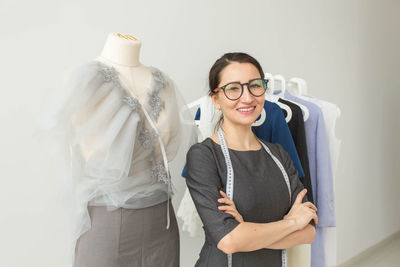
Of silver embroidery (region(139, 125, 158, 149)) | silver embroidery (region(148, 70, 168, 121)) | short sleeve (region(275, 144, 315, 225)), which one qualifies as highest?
silver embroidery (region(148, 70, 168, 121))

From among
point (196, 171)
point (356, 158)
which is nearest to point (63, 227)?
point (196, 171)

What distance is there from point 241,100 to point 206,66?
40.6 inches

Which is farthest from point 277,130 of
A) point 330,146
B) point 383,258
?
point 383,258

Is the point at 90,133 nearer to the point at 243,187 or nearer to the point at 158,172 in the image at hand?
the point at 158,172

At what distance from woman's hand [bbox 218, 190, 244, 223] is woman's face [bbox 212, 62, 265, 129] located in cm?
29

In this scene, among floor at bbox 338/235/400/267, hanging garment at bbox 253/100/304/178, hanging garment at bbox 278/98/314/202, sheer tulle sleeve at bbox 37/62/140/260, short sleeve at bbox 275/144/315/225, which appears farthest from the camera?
floor at bbox 338/235/400/267

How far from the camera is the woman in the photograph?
1.23 metres

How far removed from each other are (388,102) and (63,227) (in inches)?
153

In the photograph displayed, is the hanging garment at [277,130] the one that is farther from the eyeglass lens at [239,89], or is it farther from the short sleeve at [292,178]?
the eyeglass lens at [239,89]

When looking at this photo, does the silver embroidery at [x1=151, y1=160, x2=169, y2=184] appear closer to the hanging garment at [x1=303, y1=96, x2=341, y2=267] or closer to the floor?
the hanging garment at [x1=303, y1=96, x2=341, y2=267]

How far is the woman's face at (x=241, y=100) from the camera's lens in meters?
1.37

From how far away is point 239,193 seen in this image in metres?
1.29

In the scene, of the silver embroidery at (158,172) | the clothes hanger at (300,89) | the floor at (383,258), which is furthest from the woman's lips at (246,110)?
the floor at (383,258)

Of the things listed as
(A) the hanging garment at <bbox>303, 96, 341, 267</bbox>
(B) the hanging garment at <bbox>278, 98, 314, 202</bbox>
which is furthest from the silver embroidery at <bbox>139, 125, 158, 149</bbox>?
(A) the hanging garment at <bbox>303, 96, 341, 267</bbox>
